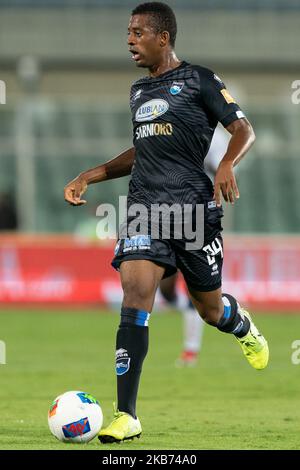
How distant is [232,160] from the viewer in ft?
23.4

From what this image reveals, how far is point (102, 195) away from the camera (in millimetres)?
23531

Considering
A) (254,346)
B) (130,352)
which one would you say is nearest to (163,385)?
(254,346)

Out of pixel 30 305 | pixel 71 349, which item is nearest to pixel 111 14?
pixel 30 305

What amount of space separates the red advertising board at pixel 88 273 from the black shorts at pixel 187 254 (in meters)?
11.3

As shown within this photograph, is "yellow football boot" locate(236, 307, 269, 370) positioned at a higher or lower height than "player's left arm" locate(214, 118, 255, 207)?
lower

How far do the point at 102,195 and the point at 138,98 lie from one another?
52.1ft

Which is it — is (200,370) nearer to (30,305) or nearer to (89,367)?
(89,367)

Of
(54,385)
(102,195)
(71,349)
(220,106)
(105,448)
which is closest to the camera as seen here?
(105,448)

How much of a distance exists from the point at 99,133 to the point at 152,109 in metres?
16.2

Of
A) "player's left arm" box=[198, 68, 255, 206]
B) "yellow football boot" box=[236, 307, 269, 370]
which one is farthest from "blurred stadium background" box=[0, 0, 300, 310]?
"player's left arm" box=[198, 68, 255, 206]

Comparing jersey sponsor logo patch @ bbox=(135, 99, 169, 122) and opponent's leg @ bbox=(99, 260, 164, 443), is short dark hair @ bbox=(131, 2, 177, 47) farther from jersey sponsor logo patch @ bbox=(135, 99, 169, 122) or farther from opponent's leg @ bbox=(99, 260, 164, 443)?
opponent's leg @ bbox=(99, 260, 164, 443)

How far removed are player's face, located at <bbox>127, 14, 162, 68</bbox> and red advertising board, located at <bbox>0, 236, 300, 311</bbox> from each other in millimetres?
11628

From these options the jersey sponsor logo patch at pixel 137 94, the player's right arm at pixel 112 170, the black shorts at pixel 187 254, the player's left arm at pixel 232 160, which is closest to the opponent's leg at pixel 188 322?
the player's right arm at pixel 112 170

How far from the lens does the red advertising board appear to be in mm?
19078
